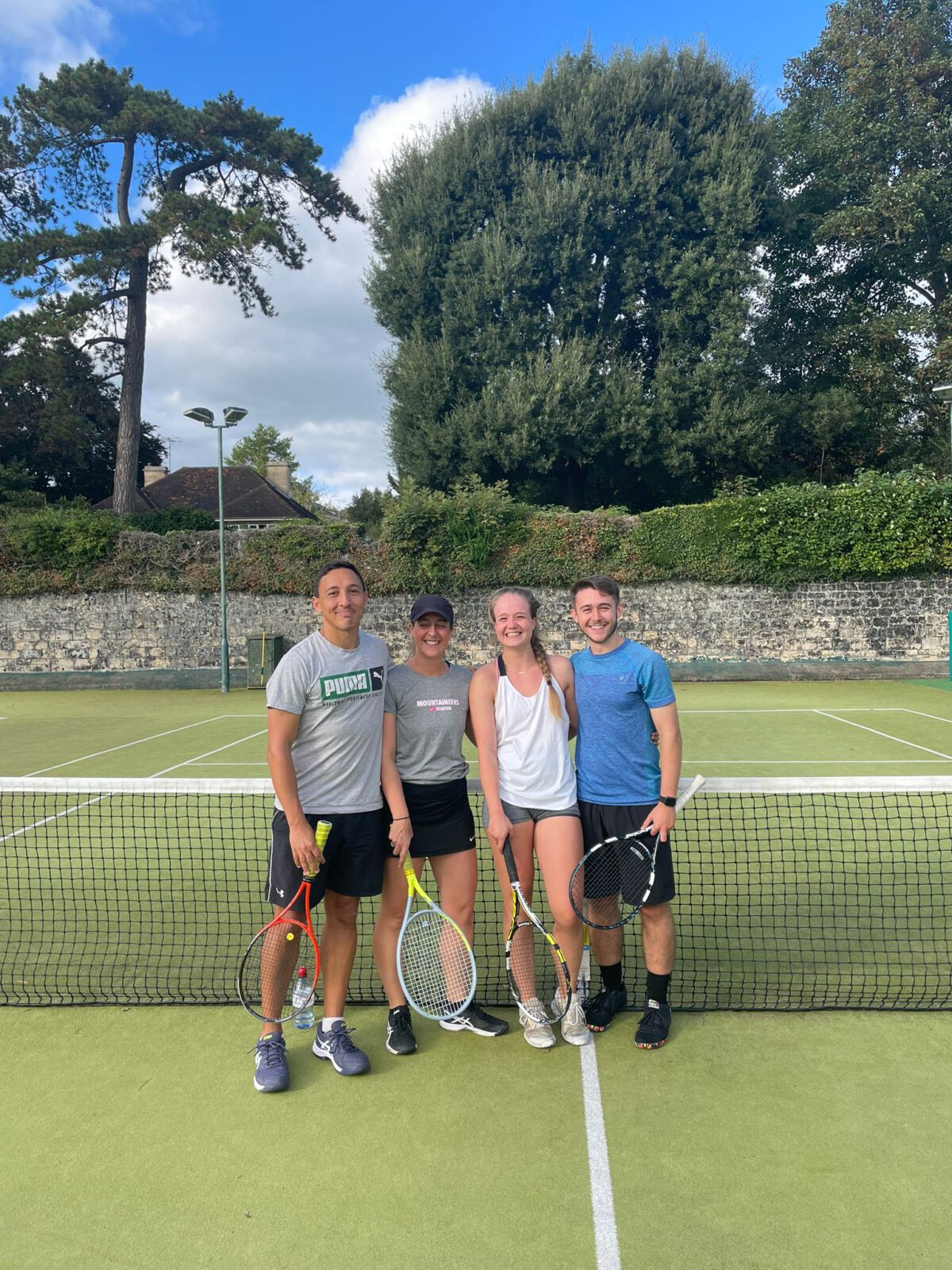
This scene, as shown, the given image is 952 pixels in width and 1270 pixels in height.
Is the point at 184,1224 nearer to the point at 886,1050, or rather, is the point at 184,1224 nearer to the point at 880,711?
the point at 886,1050

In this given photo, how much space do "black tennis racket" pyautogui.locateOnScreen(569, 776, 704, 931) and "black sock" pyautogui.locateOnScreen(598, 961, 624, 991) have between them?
0.72 ft

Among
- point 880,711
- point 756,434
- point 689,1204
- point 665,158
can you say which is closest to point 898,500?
point 756,434

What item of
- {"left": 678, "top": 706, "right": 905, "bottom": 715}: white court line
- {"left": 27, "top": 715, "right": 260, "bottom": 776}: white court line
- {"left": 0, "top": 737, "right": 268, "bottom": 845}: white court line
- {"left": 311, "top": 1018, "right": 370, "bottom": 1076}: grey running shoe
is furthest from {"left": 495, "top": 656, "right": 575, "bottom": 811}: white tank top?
{"left": 678, "top": 706, "right": 905, "bottom": 715}: white court line

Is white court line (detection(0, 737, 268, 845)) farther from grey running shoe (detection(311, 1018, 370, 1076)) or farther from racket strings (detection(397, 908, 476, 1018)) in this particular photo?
racket strings (detection(397, 908, 476, 1018))

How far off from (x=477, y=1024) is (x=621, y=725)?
1.42m

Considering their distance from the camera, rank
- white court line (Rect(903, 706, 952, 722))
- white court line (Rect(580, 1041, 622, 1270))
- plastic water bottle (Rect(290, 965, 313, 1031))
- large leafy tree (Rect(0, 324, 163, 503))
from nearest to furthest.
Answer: white court line (Rect(580, 1041, 622, 1270)) < plastic water bottle (Rect(290, 965, 313, 1031)) < white court line (Rect(903, 706, 952, 722)) < large leafy tree (Rect(0, 324, 163, 503))

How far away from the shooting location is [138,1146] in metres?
2.98

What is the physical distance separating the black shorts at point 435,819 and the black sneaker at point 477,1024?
2.33 feet

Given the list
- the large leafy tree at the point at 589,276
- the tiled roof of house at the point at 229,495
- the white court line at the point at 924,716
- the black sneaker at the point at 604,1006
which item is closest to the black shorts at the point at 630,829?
the black sneaker at the point at 604,1006

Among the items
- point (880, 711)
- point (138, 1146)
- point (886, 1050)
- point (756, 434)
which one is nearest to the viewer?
point (138, 1146)

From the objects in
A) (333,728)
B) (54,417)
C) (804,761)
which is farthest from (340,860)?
(54,417)

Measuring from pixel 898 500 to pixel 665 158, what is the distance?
12.0 m

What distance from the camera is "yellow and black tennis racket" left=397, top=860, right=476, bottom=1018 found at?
340 centimetres

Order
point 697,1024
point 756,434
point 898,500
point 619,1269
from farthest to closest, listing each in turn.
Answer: point 756,434 → point 898,500 → point 697,1024 → point 619,1269
